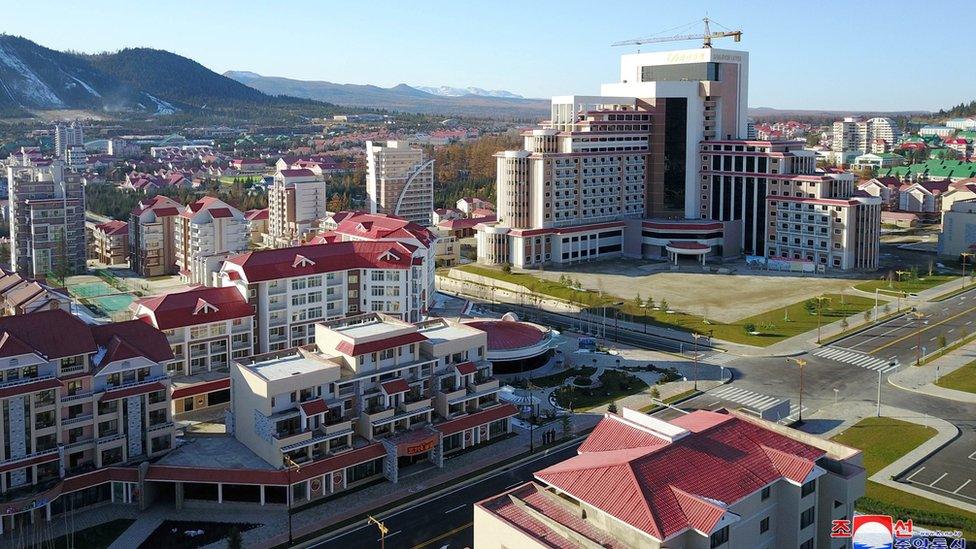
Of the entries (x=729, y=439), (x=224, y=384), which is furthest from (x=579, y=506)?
(x=224, y=384)

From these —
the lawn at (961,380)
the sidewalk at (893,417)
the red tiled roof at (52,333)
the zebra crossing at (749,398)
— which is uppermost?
the red tiled roof at (52,333)

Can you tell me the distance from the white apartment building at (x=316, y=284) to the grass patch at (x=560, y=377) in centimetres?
904

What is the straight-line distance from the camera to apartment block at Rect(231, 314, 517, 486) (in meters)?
32.0

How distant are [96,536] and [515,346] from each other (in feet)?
75.8

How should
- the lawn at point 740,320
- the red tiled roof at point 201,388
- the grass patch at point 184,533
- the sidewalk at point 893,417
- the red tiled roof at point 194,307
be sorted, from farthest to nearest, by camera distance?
1. the lawn at point 740,320
2. the red tiled roof at point 194,307
3. the red tiled roof at point 201,388
4. the sidewalk at point 893,417
5. the grass patch at point 184,533

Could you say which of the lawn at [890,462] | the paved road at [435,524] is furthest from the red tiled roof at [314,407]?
the lawn at [890,462]

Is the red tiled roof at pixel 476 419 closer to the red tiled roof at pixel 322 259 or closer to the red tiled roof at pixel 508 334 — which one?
the red tiled roof at pixel 508 334

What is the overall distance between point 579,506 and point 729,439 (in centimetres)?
506

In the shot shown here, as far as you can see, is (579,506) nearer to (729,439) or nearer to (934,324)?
(729,439)

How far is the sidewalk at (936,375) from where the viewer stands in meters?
42.7

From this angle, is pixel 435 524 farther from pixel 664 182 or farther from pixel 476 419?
→ pixel 664 182

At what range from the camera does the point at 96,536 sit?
28688mm

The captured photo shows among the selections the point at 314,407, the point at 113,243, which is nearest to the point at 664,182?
the point at 113,243

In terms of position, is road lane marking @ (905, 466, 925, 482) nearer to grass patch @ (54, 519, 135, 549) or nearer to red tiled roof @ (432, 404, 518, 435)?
red tiled roof @ (432, 404, 518, 435)
